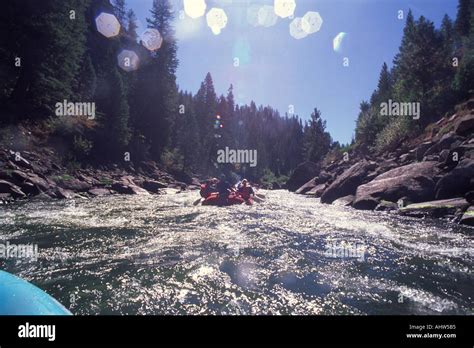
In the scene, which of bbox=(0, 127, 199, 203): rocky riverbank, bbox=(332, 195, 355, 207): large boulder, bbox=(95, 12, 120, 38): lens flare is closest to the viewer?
bbox=(0, 127, 199, 203): rocky riverbank

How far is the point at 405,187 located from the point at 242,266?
12.4 meters

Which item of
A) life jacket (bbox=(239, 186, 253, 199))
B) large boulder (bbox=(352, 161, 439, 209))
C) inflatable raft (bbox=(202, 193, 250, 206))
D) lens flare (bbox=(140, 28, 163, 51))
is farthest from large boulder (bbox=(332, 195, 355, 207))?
lens flare (bbox=(140, 28, 163, 51))

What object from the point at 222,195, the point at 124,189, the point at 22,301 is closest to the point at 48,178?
the point at 124,189

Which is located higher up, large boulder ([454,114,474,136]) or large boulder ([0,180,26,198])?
large boulder ([454,114,474,136])

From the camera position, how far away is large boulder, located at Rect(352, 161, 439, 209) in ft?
46.8

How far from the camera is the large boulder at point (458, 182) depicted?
1254 cm

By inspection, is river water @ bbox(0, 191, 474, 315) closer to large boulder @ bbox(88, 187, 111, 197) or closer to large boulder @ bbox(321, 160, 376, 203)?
large boulder @ bbox(88, 187, 111, 197)

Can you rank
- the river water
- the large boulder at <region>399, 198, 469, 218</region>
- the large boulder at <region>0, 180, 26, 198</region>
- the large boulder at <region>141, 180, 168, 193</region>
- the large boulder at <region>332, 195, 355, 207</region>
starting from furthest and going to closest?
1. the large boulder at <region>141, 180, 168, 193</region>
2. the large boulder at <region>332, 195, 355, 207</region>
3. the large boulder at <region>0, 180, 26, 198</region>
4. the large boulder at <region>399, 198, 469, 218</region>
5. the river water

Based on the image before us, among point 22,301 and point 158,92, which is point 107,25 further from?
point 22,301

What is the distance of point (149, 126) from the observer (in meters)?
41.5

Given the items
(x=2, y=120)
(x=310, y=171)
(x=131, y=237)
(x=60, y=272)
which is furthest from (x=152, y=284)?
(x=310, y=171)

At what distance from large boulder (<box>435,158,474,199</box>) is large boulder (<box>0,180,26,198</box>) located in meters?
19.2

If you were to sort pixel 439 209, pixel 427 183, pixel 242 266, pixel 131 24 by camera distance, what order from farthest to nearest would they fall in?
pixel 131 24
pixel 427 183
pixel 439 209
pixel 242 266

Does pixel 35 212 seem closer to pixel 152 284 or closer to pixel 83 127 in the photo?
pixel 152 284
